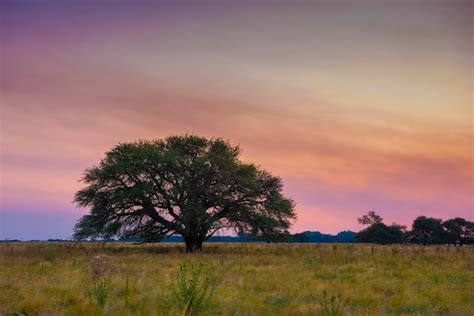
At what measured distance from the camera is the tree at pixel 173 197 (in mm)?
32906

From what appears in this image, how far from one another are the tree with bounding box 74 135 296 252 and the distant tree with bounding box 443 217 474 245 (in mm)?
83480

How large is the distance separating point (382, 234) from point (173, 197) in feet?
262

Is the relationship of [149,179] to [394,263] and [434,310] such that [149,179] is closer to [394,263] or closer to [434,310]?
[394,263]

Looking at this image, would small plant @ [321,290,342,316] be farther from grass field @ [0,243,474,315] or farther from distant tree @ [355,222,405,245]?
distant tree @ [355,222,405,245]

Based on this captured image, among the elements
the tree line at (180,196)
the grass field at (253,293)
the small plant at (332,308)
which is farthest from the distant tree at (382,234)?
the small plant at (332,308)

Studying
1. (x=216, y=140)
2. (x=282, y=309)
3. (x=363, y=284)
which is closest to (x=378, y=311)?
(x=282, y=309)

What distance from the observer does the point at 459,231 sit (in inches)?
4139

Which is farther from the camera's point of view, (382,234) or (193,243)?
(382,234)

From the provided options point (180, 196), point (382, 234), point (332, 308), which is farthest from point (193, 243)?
point (382, 234)

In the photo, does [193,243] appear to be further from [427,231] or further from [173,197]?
[427,231]

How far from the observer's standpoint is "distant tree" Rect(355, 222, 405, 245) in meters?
102

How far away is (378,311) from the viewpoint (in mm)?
9711

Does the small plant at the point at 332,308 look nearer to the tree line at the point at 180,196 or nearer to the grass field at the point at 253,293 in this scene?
the grass field at the point at 253,293

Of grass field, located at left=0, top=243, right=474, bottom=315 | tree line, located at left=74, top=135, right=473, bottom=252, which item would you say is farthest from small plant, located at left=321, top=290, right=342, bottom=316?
tree line, located at left=74, top=135, right=473, bottom=252
